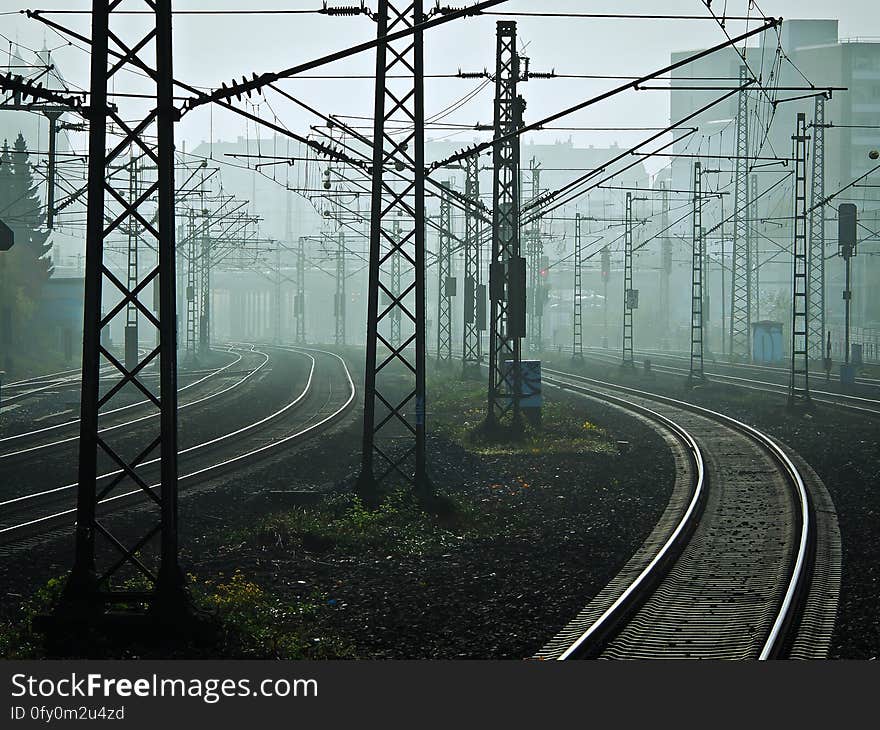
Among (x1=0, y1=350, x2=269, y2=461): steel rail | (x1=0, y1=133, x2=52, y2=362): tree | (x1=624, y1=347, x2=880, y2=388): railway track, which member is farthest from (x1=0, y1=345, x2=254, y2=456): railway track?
(x1=624, y1=347, x2=880, y2=388): railway track

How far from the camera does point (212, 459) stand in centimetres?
1964

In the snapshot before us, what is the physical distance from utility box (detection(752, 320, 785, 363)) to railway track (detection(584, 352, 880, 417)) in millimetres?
3940

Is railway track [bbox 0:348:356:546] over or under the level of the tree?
under

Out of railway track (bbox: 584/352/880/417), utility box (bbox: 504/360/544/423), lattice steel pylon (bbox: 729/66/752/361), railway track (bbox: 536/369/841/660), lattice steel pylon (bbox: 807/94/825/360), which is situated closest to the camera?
railway track (bbox: 536/369/841/660)

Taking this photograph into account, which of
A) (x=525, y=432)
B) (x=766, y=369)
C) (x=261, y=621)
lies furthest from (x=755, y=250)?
(x=261, y=621)

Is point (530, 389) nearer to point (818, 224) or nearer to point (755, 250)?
point (818, 224)

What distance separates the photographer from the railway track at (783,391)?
27547 millimetres

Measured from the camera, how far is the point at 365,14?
13.2m

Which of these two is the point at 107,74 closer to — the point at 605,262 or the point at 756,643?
the point at 756,643

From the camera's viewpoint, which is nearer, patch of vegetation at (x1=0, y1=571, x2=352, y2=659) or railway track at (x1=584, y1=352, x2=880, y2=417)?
patch of vegetation at (x1=0, y1=571, x2=352, y2=659)

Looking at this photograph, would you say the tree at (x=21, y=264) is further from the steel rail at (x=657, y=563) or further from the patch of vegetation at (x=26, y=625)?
the patch of vegetation at (x=26, y=625)

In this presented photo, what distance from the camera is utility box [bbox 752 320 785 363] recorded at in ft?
156

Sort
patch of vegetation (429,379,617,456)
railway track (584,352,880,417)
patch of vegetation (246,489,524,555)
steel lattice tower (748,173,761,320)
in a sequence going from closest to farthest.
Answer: patch of vegetation (246,489,524,555) → patch of vegetation (429,379,617,456) → railway track (584,352,880,417) → steel lattice tower (748,173,761,320)

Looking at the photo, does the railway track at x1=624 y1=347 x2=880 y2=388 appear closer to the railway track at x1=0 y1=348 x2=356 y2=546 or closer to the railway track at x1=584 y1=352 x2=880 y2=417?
the railway track at x1=584 y1=352 x2=880 y2=417
